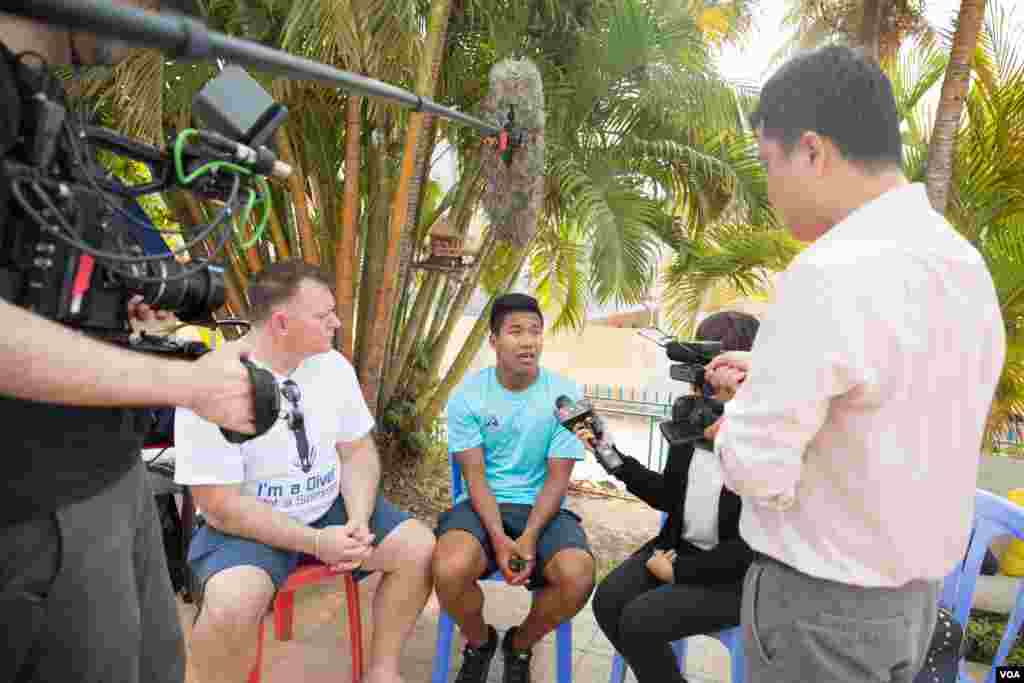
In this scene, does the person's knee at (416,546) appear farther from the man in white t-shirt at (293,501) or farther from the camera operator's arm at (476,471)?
the camera operator's arm at (476,471)

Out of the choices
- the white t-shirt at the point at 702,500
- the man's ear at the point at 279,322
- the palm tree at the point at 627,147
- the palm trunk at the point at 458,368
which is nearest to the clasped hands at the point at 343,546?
the man's ear at the point at 279,322

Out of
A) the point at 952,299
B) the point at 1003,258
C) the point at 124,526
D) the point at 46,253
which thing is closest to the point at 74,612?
the point at 124,526

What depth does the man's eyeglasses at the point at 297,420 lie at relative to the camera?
1767 mm

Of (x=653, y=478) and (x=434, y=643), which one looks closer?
(x=653, y=478)

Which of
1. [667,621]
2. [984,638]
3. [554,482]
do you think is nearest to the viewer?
[667,621]

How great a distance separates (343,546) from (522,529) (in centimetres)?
75

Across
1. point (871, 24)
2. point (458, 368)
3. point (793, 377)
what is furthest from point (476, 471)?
point (871, 24)

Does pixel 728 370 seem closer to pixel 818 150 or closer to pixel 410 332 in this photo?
pixel 818 150

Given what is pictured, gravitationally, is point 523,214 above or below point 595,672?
above

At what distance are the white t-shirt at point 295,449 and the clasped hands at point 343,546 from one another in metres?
0.17

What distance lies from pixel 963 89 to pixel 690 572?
3706 millimetres

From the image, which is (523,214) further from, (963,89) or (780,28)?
(780,28)

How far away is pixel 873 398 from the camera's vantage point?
4.14 ft

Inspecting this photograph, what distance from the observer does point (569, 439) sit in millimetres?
3006
